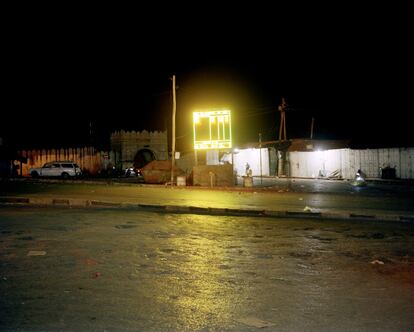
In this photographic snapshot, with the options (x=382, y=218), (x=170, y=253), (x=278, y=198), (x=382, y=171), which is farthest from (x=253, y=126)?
(x=170, y=253)

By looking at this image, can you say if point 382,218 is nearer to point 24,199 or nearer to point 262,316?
point 262,316

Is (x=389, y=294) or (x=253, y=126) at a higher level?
(x=253, y=126)

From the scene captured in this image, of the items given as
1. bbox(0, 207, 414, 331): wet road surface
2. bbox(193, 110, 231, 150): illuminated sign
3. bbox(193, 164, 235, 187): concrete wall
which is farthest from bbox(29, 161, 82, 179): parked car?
bbox(0, 207, 414, 331): wet road surface

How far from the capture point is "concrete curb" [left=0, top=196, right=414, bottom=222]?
17547 mm

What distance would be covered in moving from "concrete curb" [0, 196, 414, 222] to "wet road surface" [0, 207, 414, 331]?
10.1ft

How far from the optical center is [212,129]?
1382 inches

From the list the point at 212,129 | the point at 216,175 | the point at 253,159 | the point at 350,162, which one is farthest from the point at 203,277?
the point at 253,159

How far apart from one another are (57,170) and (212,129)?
56.8 feet

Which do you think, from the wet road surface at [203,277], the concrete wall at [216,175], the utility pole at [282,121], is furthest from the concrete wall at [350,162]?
the wet road surface at [203,277]

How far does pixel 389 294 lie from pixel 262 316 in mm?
2249

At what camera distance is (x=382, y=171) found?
36844 mm

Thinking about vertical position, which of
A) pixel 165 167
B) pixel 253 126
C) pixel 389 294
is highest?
pixel 253 126

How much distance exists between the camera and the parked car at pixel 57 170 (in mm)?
45647

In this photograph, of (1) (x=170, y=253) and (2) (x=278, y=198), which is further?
(2) (x=278, y=198)
